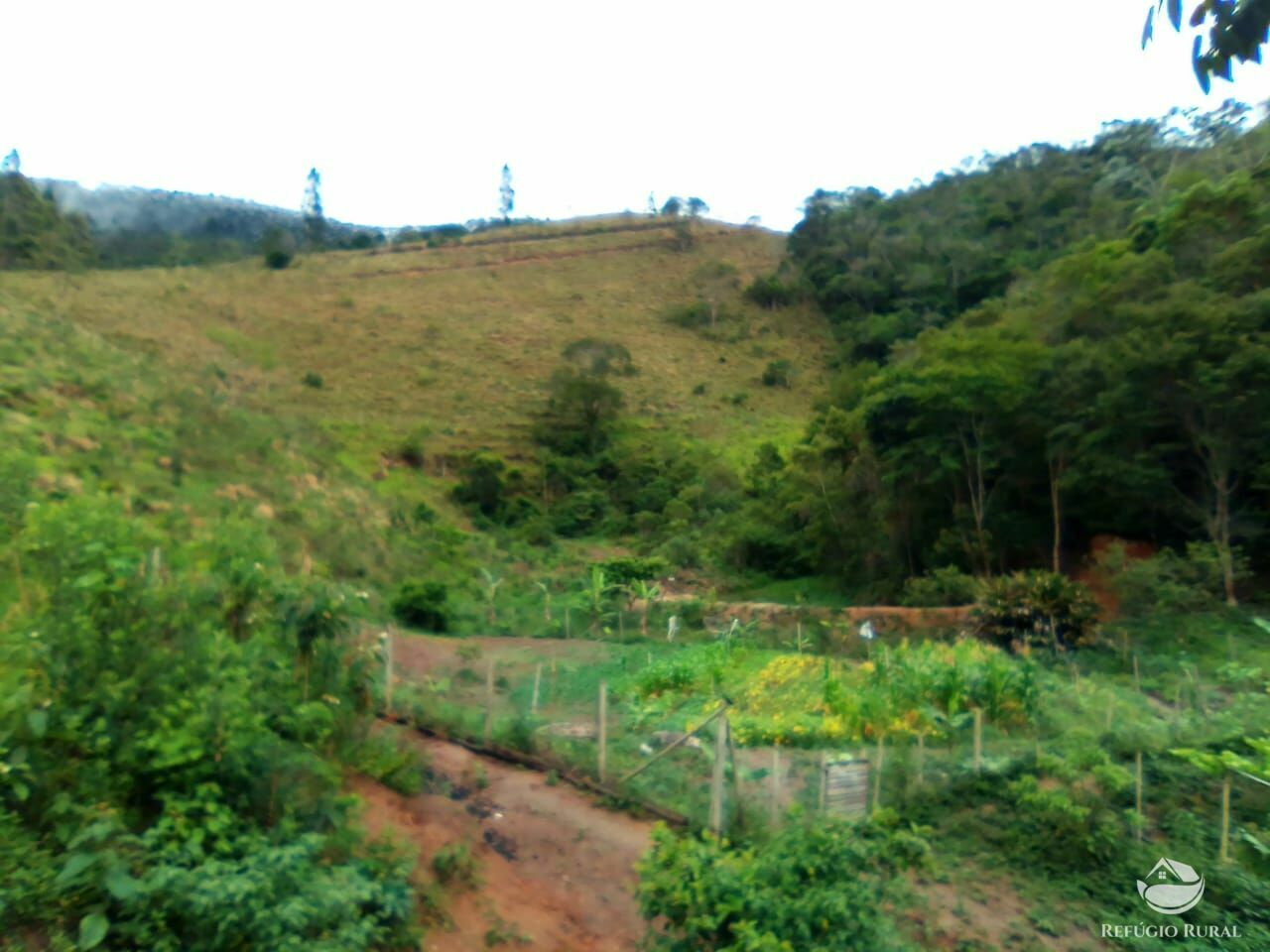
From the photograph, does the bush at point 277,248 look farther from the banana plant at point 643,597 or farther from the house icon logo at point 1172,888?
the house icon logo at point 1172,888

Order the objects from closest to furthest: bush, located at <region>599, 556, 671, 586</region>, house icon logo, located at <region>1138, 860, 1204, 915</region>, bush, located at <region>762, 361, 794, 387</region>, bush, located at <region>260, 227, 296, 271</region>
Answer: house icon logo, located at <region>1138, 860, 1204, 915</region> → bush, located at <region>599, 556, 671, 586</region> → bush, located at <region>260, 227, 296, 271</region> → bush, located at <region>762, 361, 794, 387</region>

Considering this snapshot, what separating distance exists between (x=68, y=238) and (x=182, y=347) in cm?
1052

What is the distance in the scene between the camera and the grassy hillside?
3384 centimetres

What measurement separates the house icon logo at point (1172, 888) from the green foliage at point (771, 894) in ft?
7.72

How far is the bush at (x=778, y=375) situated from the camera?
50031 mm

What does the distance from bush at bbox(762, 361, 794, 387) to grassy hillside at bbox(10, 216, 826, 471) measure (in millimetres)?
468

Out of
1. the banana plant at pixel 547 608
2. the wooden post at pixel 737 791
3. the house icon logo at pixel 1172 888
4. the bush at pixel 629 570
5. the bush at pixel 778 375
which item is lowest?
the banana plant at pixel 547 608

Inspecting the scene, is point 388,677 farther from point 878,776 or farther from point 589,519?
point 589,519

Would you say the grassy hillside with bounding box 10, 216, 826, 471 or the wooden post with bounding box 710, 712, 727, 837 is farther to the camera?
the grassy hillside with bounding box 10, 216, 826, 471

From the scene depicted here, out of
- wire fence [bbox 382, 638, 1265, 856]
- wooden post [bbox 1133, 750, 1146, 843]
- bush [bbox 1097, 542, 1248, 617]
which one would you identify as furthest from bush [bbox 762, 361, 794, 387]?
wooden post [bbox 1133, 750, 1146, 843]

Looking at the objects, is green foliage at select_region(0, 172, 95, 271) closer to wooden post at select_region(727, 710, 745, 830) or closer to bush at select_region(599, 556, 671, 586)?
bush at select_region(599, 556, 671, 586)

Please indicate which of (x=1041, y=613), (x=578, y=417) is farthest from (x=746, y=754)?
(x=578, y=417)

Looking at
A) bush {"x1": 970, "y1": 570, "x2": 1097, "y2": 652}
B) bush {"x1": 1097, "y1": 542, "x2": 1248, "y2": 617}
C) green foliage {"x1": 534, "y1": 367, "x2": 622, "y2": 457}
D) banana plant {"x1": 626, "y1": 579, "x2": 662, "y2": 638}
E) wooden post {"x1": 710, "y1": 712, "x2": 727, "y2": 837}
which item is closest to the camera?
wooden post {"x1": 710, "y1": 712, "x2": 727, "y2": 837}

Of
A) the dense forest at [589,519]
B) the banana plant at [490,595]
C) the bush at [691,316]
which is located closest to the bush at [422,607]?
the dense forest at [589,519]
